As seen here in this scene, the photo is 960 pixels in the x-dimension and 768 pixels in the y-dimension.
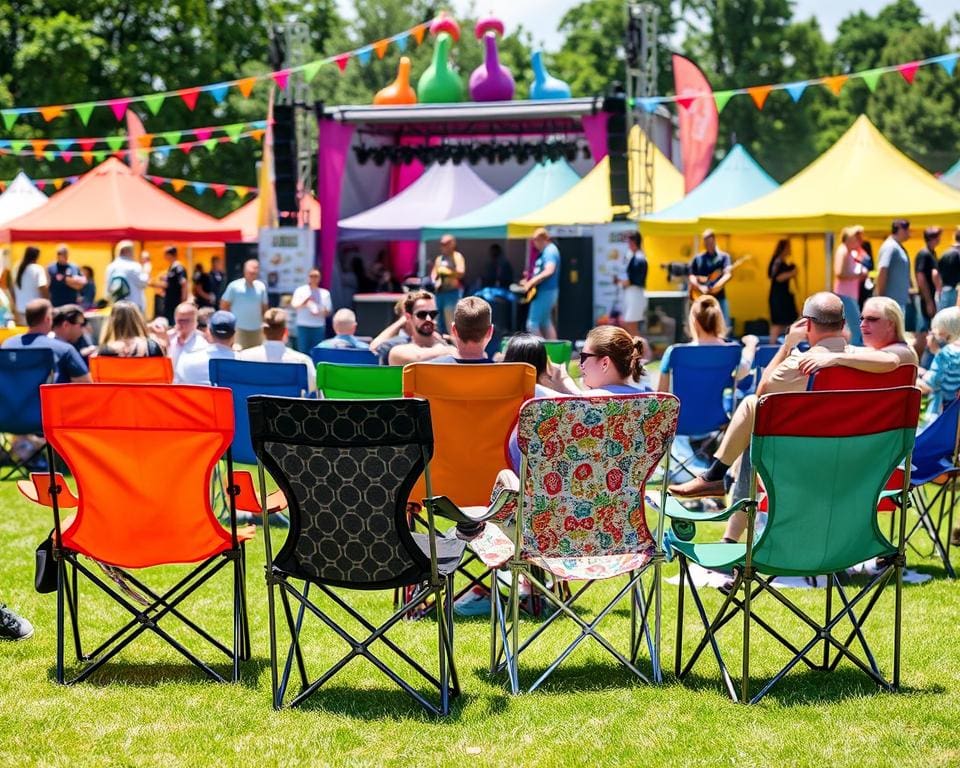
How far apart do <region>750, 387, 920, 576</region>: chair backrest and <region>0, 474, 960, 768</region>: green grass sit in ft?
1.45

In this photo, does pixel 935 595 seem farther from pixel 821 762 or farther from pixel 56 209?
pixel 56 209

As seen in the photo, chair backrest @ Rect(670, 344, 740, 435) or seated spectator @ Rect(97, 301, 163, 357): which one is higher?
seated spectator @ Rect(97, 301, 163, 357)

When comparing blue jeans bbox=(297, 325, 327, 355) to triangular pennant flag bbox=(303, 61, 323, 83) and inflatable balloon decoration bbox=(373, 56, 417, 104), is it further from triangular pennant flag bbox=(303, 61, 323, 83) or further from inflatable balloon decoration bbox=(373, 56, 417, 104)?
inflatable balloon decoration bbox=(373, 56, 417, 104)

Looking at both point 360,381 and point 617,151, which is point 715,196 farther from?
point 360,381

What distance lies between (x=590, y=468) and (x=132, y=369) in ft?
13.6

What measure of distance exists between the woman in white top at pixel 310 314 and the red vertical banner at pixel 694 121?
20.7 ft

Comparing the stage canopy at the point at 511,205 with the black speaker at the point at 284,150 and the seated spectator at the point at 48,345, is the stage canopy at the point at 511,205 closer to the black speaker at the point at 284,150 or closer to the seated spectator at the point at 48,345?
the black speaker at the point at 284,150

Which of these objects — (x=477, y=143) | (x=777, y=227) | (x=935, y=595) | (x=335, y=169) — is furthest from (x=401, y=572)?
(x=477, y=143)

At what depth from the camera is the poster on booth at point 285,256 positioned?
18.4 m

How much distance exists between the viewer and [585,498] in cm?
416

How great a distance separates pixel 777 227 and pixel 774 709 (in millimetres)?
12298

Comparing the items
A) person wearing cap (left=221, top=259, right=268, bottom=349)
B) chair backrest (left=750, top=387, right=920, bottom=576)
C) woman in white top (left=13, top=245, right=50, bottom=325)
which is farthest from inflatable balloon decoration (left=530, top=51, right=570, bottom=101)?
chair backrest (left=750, top=387, right=920, bottom=576)

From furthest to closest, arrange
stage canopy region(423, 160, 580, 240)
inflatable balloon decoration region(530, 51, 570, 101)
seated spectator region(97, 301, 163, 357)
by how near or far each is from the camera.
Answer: inflatable balloon decoration region(530, 51, 570, 101)
stage canopy region(423, 160, 580, 240)
seated spectator region(97, 301, 163, 357)

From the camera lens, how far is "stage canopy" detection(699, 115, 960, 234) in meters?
15.2
